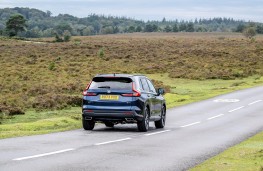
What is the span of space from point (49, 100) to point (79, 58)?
52633 millimetres

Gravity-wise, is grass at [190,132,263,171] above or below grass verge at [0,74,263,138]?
above

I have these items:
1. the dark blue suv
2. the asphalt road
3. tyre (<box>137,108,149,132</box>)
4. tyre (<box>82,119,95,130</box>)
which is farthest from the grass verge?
tyre (<box>137,108,149,132</box>)

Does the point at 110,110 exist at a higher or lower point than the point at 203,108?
higher

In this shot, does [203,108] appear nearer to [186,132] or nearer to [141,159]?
[186,132]

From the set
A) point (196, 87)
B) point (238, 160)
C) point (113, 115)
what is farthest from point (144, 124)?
point (196, 87)

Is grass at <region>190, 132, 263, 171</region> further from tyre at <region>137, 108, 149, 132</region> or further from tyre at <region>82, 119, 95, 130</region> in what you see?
tyre at <region>82, 119, 95, 130</region>

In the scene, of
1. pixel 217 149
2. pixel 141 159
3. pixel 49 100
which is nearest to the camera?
pixel 141 159

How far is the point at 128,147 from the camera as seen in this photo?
14906 millimetres

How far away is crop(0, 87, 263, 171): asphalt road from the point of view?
11.4 m

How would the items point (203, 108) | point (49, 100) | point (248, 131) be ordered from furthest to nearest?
point (203, 108) < point (49, 100) < point (248, 131)

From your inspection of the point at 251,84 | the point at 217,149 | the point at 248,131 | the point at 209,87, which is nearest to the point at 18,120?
the point at 248,131

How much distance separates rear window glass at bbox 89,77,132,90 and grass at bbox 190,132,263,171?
4900 mm

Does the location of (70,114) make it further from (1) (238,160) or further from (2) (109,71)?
(2) (109,71)

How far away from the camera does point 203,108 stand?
3488 centimetres
